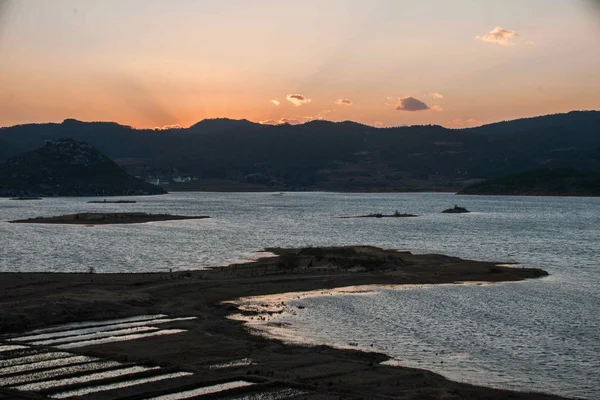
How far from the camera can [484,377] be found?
3081 cm

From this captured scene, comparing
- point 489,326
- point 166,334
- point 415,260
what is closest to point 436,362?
point 489,326

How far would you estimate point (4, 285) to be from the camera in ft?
171

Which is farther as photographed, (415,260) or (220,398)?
(415,260)

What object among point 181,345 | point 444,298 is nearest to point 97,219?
point 444,298

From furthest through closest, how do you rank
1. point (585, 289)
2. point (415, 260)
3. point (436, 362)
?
point (415, 260) < point (585, 289) < point (436, 362)

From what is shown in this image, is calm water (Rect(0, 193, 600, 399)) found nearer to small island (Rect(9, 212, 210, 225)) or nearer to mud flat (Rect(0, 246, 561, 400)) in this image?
mud flat (Rect(0, 246, 561, 400))

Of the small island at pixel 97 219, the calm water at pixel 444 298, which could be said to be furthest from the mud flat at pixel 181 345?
the small island at pixel 97 219

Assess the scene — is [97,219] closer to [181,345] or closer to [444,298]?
[444,298]

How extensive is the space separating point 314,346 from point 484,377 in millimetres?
9130

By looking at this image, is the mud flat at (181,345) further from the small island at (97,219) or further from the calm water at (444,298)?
the small island at (97,219)

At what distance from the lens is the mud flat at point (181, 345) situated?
A: 27656 millimetres

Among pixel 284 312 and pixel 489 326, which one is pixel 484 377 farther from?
pixel 284 312

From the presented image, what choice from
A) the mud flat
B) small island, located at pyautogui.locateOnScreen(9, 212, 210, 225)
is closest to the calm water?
the mud flat

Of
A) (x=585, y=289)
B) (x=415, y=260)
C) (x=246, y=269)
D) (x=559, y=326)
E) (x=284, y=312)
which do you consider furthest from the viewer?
(x=415, y=260)
